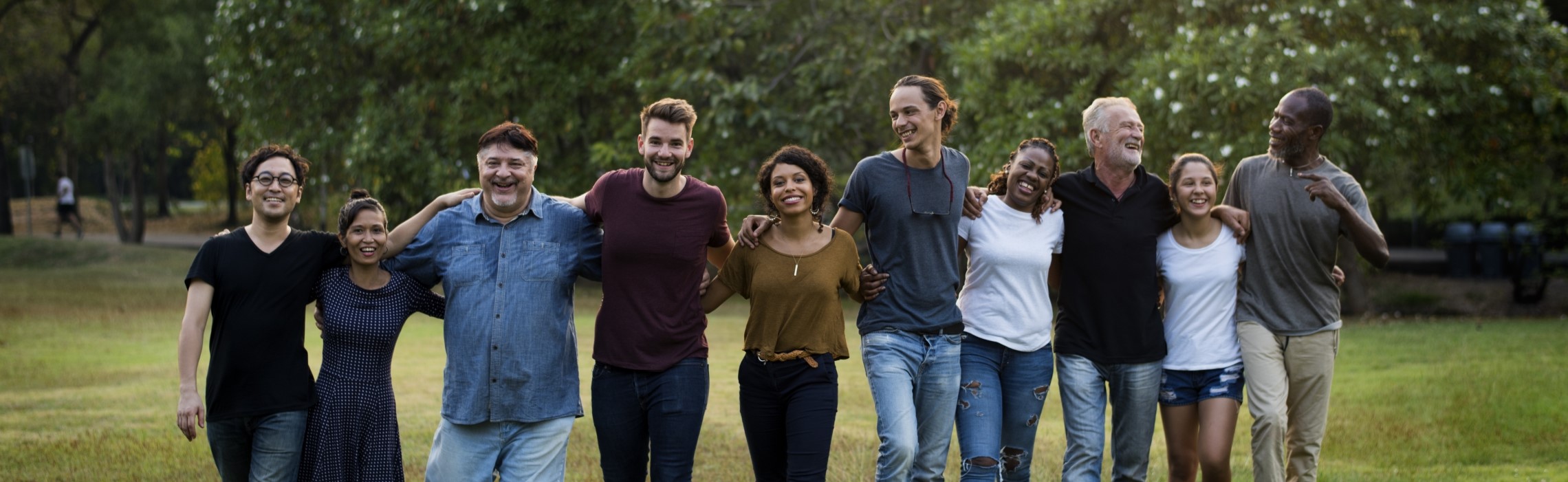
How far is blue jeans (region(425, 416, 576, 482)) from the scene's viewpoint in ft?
15.7

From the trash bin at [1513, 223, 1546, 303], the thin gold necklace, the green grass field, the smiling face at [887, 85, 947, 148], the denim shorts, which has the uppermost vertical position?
the smiling face at [887, 85, 947, 148]

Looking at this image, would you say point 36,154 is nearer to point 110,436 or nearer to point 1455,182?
point 110,436

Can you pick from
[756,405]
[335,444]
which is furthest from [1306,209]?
[335,444]

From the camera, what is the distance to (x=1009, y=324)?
507cm

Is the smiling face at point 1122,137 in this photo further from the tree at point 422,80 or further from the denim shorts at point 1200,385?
the tree at point 422,80

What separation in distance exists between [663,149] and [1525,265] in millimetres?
21330

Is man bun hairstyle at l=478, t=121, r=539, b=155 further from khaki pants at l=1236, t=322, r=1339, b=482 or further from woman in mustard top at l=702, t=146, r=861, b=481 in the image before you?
khaki pants at l=1236, t=322, r=1339, b=482

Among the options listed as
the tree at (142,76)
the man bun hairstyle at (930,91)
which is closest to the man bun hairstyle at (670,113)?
the man bun hairstyle at (930,91)

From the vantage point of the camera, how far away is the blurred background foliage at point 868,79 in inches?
539

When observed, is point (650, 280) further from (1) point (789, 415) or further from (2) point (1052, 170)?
(2) point (1052, 170)

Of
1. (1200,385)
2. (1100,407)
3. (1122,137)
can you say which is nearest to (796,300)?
(1100,407)

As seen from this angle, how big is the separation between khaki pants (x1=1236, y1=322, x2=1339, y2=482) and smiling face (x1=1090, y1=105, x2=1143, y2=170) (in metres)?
0.88

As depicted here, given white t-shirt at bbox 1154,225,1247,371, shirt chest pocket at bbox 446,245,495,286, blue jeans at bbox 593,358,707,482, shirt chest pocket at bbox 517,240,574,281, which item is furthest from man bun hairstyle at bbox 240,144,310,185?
white t-shirt at bbox 1154,225,1247,371

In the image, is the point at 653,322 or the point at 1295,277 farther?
the point at 1295,277
